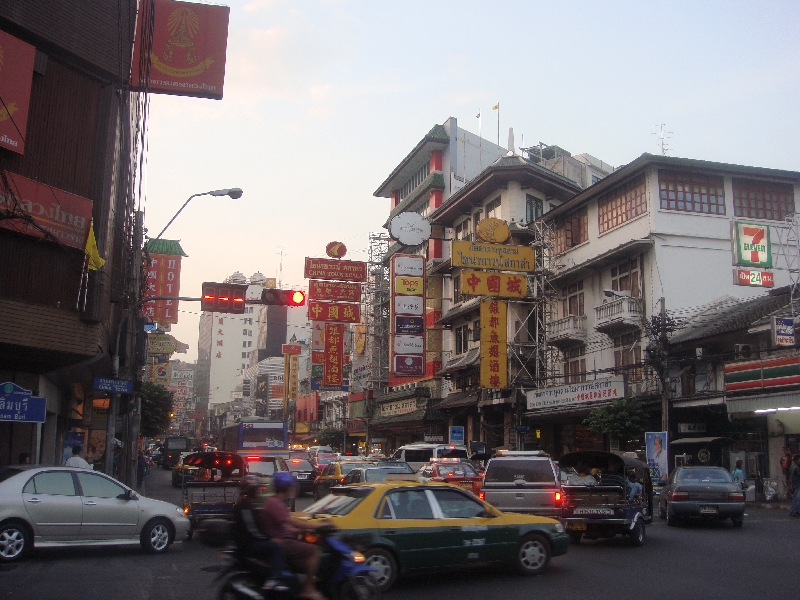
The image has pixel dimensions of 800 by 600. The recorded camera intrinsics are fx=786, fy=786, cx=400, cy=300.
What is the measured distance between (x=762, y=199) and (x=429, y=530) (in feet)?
102

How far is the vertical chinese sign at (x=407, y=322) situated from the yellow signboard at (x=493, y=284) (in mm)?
8299

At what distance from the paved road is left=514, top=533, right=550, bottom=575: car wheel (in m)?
0.20

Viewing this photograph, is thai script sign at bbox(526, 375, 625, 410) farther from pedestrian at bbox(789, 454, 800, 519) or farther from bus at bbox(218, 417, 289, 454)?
bus at bbox(218, 417, 289, 454)

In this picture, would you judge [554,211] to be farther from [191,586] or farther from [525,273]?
[191,586]

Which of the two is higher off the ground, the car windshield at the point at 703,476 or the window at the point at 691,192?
the window at the point at 691,192

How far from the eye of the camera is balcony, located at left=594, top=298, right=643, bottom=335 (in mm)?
34312

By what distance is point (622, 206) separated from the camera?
36.8m

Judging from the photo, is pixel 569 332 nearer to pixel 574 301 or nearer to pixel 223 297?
pixel 574 301

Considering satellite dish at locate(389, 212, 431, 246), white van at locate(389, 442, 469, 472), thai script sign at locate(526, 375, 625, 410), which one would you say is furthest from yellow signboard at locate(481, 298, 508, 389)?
satellite dish at locate(389, 212, 431, 246)

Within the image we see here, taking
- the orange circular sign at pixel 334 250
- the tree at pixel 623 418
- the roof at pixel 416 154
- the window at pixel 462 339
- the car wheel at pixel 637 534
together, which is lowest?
the car wheel at pixel 637 534

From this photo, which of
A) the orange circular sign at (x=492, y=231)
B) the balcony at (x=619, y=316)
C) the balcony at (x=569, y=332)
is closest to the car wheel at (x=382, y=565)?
the balcony at (x=619, y=316)

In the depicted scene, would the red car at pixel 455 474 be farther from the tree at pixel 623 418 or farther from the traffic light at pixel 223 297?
the tree at pixel 623 418

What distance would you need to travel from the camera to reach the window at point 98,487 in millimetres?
13172

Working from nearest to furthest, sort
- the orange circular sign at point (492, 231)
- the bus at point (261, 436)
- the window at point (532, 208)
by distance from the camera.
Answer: the bus at point (261, 436), the orange circular sign at point (492, 231), the window at point (532, 208)
